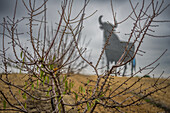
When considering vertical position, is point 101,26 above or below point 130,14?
above

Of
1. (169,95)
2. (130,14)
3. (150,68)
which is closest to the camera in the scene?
(150,68)

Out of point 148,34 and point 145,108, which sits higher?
point 148,34

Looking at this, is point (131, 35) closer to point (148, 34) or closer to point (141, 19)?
point (148, 34)

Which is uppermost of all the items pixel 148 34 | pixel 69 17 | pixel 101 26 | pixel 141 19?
pixel 101 26

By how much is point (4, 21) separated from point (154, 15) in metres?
1.70

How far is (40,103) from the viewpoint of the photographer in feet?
9.47

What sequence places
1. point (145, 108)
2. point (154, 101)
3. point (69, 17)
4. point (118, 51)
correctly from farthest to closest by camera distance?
point (118, 51) → point (154, 101) → point (145, 108) → point (69, 17)

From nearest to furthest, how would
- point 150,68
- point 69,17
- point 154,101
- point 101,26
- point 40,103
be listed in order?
1. point 69,17
2. point 150,68
3. point 40,103
4. point 154,101
5. point 101,26

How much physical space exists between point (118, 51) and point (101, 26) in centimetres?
211

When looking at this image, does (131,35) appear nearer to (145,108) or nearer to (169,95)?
A: (145,108)

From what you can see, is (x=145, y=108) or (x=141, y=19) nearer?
(x=141, y=19)

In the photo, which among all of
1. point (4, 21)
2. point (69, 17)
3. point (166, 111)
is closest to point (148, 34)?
point (69, 17)

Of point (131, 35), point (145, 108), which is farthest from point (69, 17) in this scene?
point (145, 108)

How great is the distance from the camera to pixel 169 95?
15.9ft
